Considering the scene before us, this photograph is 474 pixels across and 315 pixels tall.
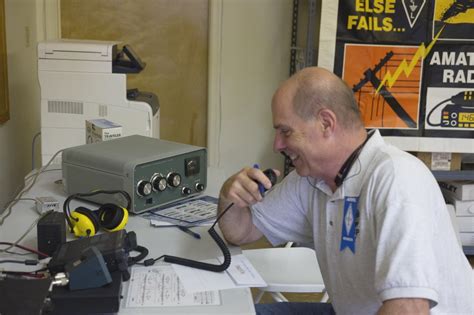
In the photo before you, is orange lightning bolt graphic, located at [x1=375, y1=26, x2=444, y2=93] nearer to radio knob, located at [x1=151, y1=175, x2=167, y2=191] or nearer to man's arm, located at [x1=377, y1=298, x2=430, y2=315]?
radio knob, located at [x1=151, y1=175, x2=167, y2=191]

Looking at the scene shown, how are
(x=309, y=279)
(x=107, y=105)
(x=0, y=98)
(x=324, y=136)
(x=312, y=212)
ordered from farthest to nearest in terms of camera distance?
(x=0, y=98) < (x=107, y=105) < (x=309, y=279) < (x=312, y=212) < (x=324, y=136)

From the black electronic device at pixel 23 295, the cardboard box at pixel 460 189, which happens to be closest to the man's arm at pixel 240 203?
the black electronic device at pixel 23 295

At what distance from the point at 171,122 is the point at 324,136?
253 cm

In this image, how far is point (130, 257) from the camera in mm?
1427

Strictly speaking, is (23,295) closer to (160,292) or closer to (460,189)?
(160,292)

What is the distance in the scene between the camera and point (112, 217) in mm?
1621

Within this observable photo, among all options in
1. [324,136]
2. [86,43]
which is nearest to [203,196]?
[324,136]

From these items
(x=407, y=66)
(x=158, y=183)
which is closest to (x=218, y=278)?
(x=158, y=183)

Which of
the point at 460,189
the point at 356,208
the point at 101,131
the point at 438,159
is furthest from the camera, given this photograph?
the point at 460,189

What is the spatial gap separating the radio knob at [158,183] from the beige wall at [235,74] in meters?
1.85

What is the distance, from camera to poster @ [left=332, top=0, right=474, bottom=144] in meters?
2.94

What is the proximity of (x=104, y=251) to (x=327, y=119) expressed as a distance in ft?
1.96

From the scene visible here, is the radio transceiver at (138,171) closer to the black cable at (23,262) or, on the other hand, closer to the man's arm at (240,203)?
the man's arm at (240,203)

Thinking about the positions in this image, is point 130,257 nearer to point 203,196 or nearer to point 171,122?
point 203,196
